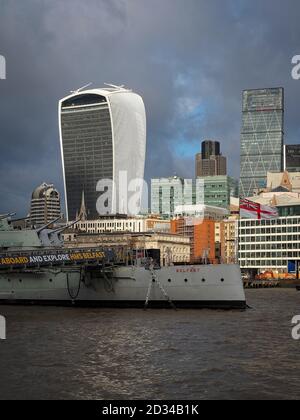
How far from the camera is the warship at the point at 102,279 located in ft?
156

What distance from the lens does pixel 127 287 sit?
50.5m

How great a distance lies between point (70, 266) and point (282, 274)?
10577cm

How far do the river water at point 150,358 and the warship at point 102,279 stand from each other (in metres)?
4.40

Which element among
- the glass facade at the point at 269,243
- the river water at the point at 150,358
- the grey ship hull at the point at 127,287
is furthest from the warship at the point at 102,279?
the glass facade at the point at 269,243

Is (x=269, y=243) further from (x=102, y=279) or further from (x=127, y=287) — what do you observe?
(x=127, y=287)

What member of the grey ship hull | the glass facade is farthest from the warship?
the glass facade

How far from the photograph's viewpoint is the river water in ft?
69.7

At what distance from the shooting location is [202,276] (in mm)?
47344

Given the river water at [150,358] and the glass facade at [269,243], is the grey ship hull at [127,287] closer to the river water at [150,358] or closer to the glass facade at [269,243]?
the river water at [150,358]

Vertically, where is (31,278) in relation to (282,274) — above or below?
above

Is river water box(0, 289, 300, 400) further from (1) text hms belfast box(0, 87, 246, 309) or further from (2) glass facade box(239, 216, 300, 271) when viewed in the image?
(2) glass facade box(239, 216, 300, 271)

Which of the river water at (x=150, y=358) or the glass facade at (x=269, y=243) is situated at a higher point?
→ the river water at (x=150, y=358)

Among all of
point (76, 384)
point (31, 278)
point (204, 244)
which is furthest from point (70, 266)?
point (204, 244)
